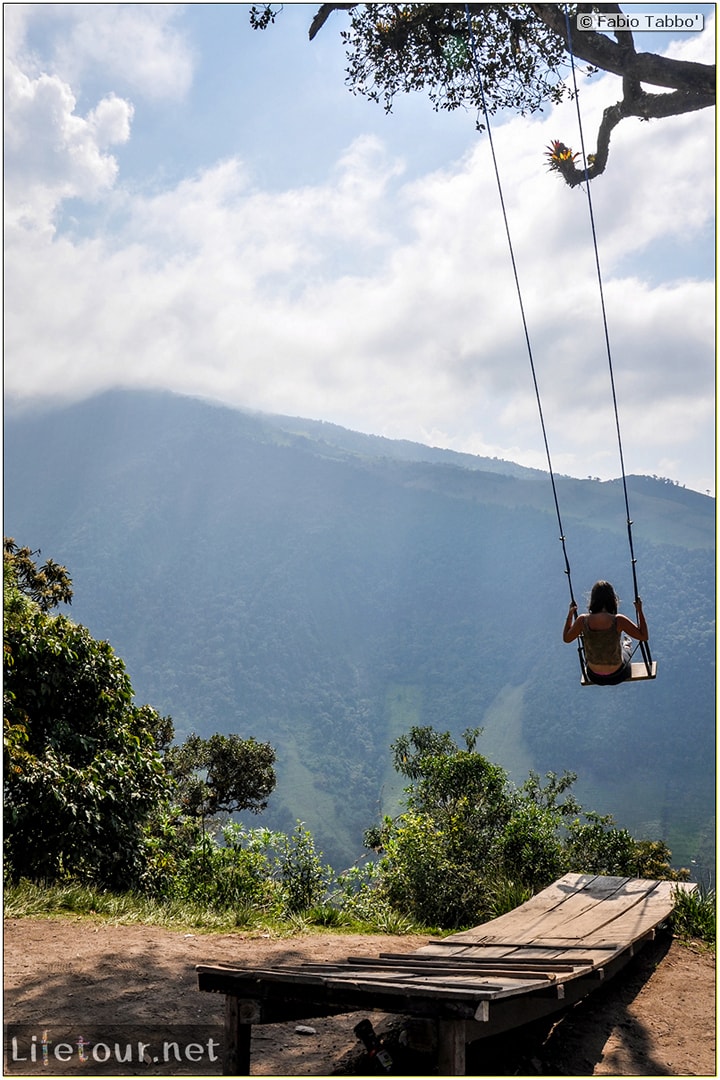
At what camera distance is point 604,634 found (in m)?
5.40

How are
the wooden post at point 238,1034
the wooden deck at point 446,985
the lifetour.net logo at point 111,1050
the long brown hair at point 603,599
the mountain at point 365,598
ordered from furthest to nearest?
the mountain at point 365,598
the long brown hair at point 603,599
the lifetour.net logo at point 111,1050
the wooden post at point 238,1034
the wooden deck at point 446,985

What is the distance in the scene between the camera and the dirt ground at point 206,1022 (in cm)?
345

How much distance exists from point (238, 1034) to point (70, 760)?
469 cm

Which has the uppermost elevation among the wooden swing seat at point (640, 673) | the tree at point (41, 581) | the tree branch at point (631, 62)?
the tree branch at point (631, 62)

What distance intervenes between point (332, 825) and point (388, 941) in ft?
244

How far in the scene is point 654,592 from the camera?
287ft

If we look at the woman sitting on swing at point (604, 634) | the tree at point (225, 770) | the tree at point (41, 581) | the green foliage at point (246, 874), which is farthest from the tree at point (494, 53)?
the tree at point (225, 770)

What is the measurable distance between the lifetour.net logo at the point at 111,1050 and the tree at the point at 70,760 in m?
3.31

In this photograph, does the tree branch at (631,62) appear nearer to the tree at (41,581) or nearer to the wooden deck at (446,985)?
the wooden deck at (446,985)

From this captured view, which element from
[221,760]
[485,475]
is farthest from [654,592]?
[221,760]

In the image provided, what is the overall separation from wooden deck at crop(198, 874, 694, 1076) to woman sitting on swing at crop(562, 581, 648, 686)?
1.61 metres

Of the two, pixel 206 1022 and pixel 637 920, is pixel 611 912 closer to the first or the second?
pixel 637 920

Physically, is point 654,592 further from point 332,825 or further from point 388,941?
point 388,941

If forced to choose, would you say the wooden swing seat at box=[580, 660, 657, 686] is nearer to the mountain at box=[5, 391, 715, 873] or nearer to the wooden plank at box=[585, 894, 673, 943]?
the wooden plank at box=[585, 894, 673, 943]
